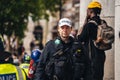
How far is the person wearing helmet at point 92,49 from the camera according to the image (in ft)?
24.1

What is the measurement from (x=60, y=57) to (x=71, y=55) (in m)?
0.17

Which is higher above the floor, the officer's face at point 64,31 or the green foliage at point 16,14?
the officer's face at point 64,31

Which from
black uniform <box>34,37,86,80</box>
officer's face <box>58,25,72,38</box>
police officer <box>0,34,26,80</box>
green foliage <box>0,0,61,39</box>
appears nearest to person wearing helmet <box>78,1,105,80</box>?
black uniform <box>34,37,86,80</box>

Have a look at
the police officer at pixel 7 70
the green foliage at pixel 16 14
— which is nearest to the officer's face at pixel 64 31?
the police officer at pixel 7 70

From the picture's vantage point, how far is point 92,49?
24.6 ft

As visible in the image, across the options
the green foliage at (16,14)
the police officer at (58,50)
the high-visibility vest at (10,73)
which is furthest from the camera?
the green foliage at (16,14)

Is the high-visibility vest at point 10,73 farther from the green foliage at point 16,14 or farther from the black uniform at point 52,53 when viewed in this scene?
the green foliage at point 16,14

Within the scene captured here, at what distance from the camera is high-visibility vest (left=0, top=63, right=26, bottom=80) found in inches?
238

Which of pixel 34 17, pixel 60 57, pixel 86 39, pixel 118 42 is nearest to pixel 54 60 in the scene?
pixel 60 57

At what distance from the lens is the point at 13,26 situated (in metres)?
23.5

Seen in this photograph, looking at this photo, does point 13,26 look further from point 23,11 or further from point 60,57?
point 60,57

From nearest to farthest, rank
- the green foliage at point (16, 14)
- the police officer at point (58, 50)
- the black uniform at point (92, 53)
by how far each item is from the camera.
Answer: the police officer at point (58, 50) → the black uniform at point (92, 53) → the green foliage at point (16, 14)

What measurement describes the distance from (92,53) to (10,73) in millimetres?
1774

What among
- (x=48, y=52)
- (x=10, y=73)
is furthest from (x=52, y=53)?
(x=10, y=73)
